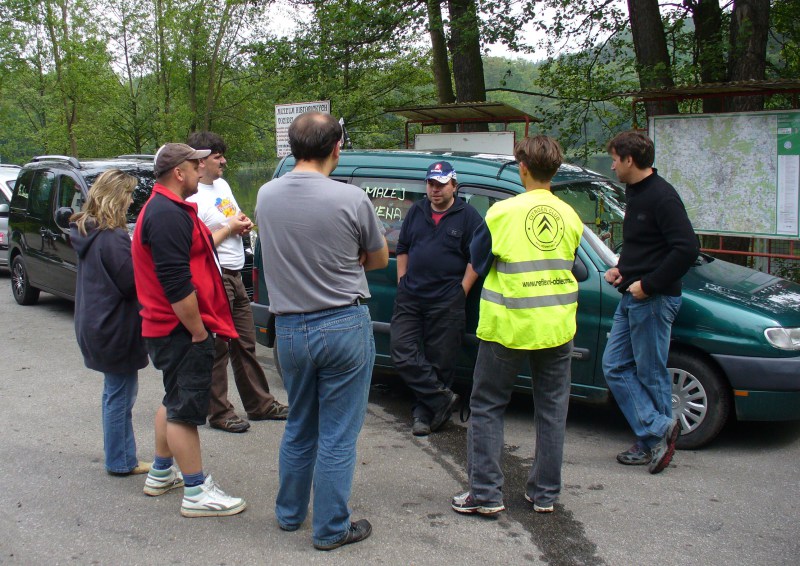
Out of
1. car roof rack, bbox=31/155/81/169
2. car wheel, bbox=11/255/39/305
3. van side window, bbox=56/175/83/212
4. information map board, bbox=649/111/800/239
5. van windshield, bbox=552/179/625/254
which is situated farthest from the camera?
car wheel, bbox=11/255/39/305

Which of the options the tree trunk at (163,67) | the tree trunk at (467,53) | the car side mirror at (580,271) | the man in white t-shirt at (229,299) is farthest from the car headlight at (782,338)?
the tree trunk at (163,67)

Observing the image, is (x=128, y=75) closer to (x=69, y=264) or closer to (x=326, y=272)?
(x=69, y=264)

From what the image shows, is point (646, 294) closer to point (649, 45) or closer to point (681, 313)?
point (681, 313)

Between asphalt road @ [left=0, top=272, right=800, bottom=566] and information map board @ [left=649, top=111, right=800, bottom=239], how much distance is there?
321 cm

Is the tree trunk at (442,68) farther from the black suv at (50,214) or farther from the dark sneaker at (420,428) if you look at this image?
the dark sneaker at (420,428)

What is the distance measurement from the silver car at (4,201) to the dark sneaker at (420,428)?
8609 mm

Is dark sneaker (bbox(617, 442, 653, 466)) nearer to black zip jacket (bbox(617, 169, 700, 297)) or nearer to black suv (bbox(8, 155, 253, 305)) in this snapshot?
black zip jacket (bbox(617, 169, 700, 297))

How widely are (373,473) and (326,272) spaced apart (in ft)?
5.46

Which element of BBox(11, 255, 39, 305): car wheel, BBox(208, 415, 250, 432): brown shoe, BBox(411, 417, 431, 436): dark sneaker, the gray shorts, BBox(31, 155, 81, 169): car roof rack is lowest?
BBox(411, 417, 431, 436): dark sneaker

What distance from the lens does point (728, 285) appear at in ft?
16.7

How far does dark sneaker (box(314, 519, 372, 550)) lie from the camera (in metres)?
3.55

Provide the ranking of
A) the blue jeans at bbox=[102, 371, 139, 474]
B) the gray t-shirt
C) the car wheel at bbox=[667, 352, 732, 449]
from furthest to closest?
the car wheel at bbox=[667, 352, 732, 449] → the blue jeans at bbox=[102, 371, 139, 474] → the gray t-shirt

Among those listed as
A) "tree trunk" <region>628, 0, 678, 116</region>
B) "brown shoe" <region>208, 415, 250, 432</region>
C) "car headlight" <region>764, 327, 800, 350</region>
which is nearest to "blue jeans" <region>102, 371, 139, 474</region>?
"brown shoe" <region>208, 415, 250, 432</region>

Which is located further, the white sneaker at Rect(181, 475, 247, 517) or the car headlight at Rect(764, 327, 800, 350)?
the car headlight at Rect(764, 327, 800, 350)
